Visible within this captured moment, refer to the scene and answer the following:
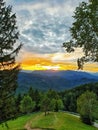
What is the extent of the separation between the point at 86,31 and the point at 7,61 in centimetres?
1640

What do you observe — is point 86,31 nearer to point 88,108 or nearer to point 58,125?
point 58,125

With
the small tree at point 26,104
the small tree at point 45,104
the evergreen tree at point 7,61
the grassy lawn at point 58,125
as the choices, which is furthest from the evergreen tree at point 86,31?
the small tree at point 26,104

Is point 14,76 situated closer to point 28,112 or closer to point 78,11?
point 78,11

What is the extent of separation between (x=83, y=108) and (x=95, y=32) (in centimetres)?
11204

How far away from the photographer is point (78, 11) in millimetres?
24078

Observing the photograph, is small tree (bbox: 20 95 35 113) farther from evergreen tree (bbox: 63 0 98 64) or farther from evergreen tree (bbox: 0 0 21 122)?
evergreen tree (bbox: 63 0 98 64)

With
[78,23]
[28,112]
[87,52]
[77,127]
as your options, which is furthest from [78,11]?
[28,112]

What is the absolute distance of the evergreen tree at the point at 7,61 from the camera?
126 feet

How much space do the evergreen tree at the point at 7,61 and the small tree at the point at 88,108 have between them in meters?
92.4

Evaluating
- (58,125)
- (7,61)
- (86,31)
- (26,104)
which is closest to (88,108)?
(58,125)

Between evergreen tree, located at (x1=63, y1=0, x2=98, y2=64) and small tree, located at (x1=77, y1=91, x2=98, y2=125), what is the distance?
10672 centimetres

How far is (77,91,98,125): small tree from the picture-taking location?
428 ft

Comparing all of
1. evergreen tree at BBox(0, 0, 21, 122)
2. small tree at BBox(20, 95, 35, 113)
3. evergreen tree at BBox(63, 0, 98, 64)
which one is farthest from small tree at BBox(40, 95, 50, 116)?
evergreen tree at BBox(63, 0, 98, 64)

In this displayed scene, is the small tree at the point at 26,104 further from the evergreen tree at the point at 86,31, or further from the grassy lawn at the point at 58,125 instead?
the evergreen tree at the point at 86,31
